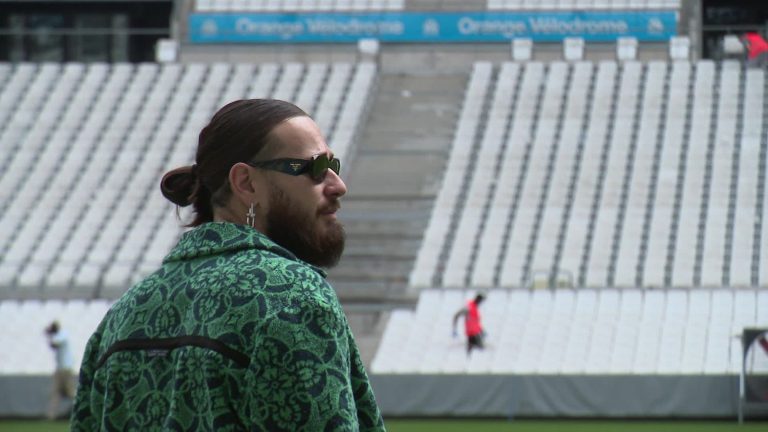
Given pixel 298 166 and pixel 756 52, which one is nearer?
pixel 298 166

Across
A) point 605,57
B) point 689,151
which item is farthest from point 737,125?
point 605,57

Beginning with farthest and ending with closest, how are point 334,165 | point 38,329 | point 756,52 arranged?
1. point 756,52
2. point 38,329
3. point 334,165

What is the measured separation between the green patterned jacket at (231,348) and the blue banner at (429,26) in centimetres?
2892

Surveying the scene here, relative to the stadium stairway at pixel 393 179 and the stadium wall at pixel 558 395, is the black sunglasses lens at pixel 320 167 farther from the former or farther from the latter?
the stadium stairway at pixel 393 179

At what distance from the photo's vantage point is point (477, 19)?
105 feet

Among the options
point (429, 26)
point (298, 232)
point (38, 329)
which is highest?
point (298, 232)

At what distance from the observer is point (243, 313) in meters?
2.84

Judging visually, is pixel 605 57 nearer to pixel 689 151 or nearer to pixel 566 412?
pixel 689 151

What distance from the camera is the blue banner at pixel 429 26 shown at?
31.4 m

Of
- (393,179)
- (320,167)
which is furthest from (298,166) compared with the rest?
(393,179)

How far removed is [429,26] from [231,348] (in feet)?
97.5

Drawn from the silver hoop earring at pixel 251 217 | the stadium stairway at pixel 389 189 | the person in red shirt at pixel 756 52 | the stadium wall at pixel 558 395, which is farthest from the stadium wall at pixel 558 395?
the silver hoop earring at pixel 251 217

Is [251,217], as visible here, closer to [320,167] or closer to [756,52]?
[320,167]

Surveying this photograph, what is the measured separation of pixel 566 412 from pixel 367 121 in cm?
1104
